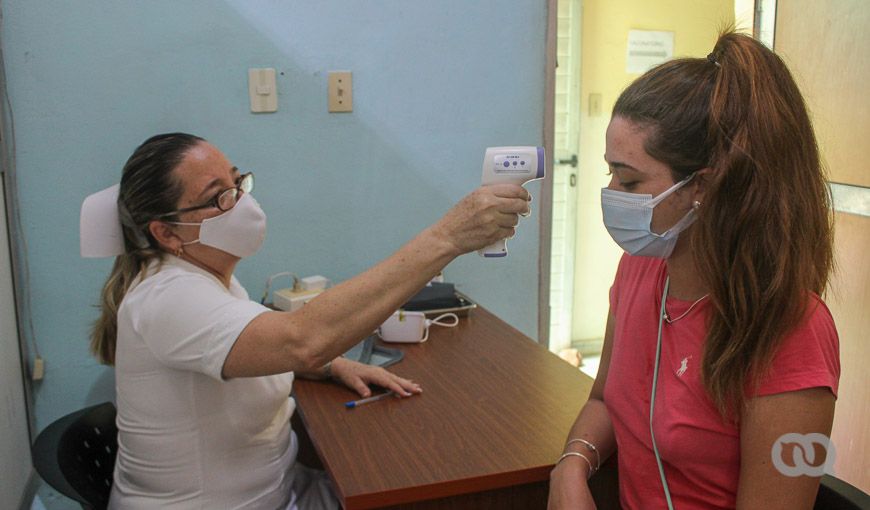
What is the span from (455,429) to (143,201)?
2.45ft

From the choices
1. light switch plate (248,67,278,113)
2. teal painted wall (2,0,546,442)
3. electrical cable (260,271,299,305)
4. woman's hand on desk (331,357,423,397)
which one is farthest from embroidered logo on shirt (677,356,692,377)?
light switch plate (248,67,278,113)

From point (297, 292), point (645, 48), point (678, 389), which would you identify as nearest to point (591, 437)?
point (678, 389)

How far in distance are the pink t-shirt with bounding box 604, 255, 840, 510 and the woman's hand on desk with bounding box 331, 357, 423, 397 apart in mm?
456

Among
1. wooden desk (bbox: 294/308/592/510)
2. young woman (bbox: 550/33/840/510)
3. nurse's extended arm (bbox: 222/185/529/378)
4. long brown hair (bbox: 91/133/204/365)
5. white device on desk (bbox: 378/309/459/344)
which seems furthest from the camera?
white device on desk (bbox: 378/309/459/344)

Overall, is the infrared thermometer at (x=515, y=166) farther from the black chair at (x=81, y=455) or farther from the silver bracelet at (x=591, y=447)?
the black chair at (x=81, y=455)

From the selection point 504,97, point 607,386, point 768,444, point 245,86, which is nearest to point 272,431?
point 607,386

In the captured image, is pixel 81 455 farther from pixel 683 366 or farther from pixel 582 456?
pixel 683 366

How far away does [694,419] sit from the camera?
3.59 feet

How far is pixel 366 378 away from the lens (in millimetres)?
1639

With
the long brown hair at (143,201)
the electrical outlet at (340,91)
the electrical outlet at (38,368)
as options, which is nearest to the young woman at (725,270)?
the long brown hair at (143,201)

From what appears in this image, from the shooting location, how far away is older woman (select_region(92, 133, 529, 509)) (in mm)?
1142

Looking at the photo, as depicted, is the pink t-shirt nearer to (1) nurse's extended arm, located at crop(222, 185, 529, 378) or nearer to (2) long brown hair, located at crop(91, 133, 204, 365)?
(1) nurse's extended arm, located at crop(222, 185, 529, 378)

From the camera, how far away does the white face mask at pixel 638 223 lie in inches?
45.1

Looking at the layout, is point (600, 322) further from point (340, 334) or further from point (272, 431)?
point (340, 334)
